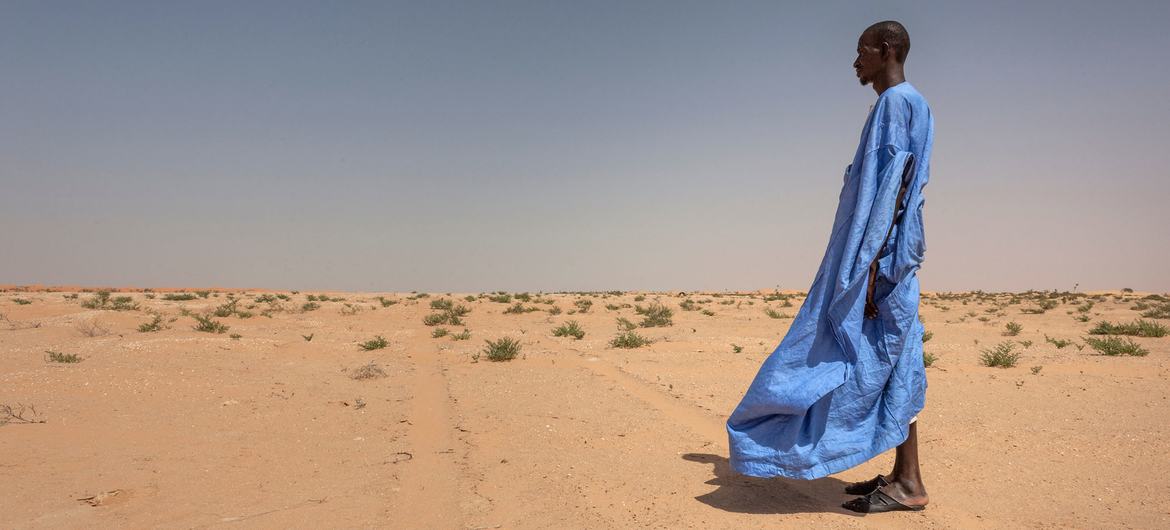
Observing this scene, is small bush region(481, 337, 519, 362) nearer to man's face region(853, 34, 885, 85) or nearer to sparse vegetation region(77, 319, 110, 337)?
man's face region(853, 34, 885, 85)

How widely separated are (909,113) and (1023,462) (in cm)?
268

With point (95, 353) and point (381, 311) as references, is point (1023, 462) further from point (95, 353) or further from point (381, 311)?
point (381, 311)

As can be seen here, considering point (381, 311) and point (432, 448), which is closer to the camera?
point (432, 448)

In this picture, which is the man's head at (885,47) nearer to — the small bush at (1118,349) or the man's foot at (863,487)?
the man's foot at (863,487)

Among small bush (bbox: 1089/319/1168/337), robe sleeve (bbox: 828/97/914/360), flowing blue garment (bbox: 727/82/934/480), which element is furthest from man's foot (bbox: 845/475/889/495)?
small bush (bbox: 1089/319/1168/337)

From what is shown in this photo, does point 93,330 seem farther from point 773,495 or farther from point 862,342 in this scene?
point 862,342

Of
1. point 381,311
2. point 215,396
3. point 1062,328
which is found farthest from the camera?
point 381,311

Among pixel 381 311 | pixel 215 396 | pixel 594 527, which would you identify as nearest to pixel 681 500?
pixel 594 527

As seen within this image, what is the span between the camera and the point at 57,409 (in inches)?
207

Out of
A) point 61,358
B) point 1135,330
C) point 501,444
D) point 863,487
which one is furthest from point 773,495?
point 1135,330

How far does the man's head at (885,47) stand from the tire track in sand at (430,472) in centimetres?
314

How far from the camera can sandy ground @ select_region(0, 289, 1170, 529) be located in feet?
10.3

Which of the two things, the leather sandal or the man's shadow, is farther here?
the man's shadow

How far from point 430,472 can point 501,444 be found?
74 cm
